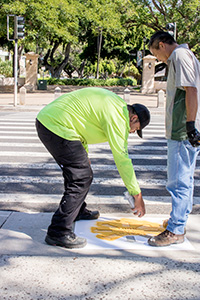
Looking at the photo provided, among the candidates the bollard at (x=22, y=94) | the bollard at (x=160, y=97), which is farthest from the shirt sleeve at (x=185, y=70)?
the bollard at (x=160, y=97)

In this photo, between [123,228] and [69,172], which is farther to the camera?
[123,228]

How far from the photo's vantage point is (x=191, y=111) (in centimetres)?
323

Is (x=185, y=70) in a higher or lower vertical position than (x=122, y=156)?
higher

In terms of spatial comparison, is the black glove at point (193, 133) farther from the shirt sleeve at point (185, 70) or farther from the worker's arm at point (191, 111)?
the shirt sleeve at point (185, 70)

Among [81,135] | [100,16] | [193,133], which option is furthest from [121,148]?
[100,16]

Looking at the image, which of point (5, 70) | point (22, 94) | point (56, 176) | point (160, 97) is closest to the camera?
point (56, 176)

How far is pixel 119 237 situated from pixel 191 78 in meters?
1.67

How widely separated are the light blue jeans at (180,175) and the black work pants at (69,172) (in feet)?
2.47

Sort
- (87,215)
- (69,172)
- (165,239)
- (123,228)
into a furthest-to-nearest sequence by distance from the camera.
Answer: (87,215) → (123,228) → (165,239) → (69,172)

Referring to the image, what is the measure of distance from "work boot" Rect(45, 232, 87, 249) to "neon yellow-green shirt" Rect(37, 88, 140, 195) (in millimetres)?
715

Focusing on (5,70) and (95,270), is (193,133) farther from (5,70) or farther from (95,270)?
(5,70)

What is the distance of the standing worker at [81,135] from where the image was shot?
309 centimetres

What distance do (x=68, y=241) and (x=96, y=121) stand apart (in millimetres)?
1116

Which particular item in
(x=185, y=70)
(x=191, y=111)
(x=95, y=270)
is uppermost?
(x=185, y=70)
